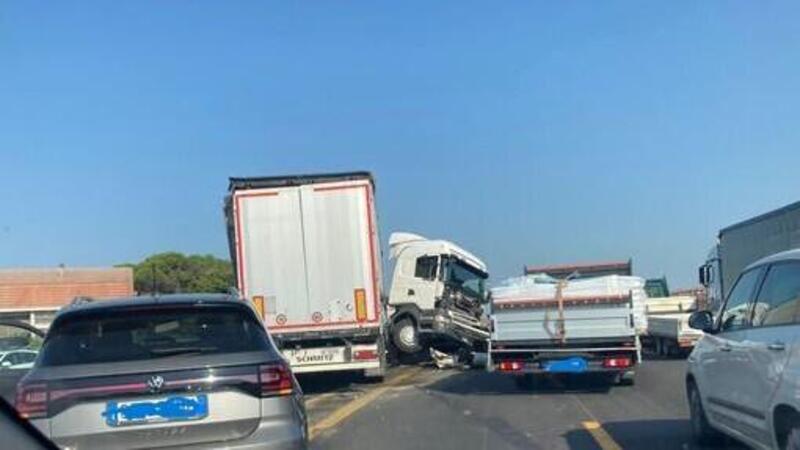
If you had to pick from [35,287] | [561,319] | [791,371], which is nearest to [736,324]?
[791,371]

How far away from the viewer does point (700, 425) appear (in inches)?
375

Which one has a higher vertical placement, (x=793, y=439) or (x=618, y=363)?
(x=793, y=439)

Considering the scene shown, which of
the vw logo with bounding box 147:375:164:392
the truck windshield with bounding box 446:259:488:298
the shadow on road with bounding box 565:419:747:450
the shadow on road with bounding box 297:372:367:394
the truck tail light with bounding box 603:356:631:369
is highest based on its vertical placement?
the vw logo with bounding box 147:375:164:392

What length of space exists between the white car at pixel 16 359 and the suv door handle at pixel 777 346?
6067mm

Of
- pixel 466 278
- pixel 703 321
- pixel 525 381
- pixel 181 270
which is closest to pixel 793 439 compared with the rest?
pixel 703 321

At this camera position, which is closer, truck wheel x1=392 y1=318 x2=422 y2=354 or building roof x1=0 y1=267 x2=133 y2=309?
truck wheel x1=392 y1=318 x2=422 y2=354

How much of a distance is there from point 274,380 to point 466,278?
20161 mm

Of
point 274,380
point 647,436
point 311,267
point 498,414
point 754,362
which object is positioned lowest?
point 498,414

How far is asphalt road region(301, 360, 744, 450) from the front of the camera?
10.7m

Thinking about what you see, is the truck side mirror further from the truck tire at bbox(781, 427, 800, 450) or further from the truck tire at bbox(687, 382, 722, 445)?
the truck tire at bbox(781, 427, 800, 450)

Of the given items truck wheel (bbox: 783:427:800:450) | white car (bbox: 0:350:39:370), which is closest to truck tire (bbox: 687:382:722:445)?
truck wheel (bbox: 783:427:800:450)

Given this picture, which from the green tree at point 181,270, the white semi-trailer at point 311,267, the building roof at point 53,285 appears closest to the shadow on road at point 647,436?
the white semi-trailer at point 311,267

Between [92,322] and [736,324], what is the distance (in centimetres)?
500

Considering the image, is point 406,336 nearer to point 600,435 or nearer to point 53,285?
point 600,435
